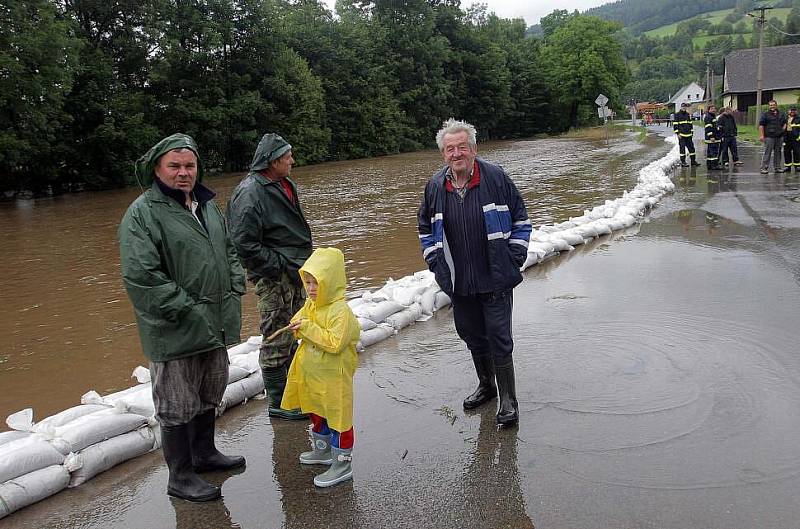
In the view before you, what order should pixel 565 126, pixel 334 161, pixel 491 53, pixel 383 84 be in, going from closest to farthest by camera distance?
pixel 334 161
pixel 383 84
pixel 491 53
pixel 565 126

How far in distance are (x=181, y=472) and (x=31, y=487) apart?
2.51 ft

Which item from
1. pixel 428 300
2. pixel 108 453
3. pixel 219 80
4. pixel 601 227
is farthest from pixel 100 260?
pixel 219 80

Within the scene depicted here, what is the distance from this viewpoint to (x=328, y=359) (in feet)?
11.9

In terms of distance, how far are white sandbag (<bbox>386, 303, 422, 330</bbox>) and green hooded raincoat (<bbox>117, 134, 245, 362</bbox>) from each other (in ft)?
9.11

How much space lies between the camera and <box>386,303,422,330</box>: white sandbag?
252 inches

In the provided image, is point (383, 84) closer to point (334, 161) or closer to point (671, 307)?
point (334, 161)

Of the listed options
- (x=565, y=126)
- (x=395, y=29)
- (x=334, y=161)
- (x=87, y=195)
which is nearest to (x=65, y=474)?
(x=87, y=195)

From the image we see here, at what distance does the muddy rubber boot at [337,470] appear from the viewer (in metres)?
3.68

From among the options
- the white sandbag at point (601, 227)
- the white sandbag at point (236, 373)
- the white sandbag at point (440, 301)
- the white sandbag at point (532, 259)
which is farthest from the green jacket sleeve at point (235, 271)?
the white sandbag at point (601, 227)

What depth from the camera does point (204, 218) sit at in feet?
12.3

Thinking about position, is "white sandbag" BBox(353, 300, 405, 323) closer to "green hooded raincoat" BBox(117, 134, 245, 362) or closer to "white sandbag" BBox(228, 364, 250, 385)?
"white sandbag" BBox(228, 364, 250, 385)

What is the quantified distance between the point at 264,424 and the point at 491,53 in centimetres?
6817

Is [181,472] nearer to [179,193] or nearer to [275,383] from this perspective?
[275,383]

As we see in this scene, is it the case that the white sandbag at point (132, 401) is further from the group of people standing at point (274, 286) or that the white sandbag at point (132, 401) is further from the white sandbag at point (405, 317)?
the white sandbag at point (405, 317)
